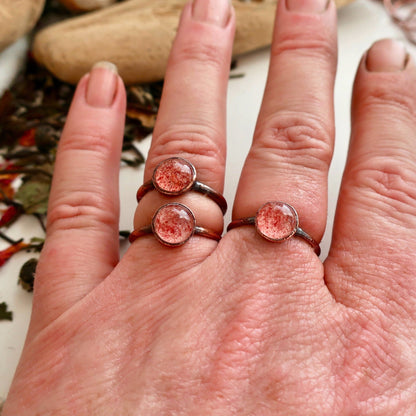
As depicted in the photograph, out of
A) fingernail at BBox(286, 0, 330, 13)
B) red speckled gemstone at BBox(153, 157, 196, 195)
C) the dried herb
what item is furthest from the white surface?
fingernail at BBox(286, 0, 330, 13)

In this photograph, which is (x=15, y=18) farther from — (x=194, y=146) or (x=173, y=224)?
(x=173, y=224)

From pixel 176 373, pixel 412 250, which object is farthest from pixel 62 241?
pixel 412 250

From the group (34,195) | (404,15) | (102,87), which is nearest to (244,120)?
(102,87)

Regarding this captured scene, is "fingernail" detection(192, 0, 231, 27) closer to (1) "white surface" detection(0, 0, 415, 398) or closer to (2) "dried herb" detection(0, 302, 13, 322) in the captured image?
(1) "white surface" detection(0, 0, 415, 398)

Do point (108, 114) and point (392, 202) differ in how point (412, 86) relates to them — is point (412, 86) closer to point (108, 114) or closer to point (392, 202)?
point (392, 202)

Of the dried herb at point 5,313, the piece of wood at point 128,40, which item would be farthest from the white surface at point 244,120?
the piece of wood at point 128,40

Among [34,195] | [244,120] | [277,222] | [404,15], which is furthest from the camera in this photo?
[404,15]
